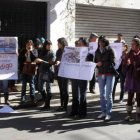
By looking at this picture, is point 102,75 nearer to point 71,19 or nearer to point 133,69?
point 133,69

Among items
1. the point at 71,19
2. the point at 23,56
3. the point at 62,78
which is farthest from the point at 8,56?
the point at 71,19

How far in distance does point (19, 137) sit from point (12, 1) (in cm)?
676

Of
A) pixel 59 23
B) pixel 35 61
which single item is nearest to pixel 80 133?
pixel 35 61

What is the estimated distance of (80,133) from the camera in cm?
580

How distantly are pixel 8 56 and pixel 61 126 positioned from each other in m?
2.74

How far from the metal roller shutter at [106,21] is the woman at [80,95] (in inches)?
222

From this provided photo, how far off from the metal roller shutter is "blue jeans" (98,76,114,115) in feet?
19.6

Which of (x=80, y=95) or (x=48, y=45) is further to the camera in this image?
(x=48, y=45)

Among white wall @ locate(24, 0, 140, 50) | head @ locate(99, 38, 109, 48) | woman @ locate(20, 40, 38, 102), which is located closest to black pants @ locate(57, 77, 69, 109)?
woman @ locate(20, 40, 38, 102)

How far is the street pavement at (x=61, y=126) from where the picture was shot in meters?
5.61

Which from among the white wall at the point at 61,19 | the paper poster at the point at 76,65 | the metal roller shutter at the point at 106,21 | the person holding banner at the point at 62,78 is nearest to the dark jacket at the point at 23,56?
the person holding banner at the point at 62,78

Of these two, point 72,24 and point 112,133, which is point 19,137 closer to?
point 112,133

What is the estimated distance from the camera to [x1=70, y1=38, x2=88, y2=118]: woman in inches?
272

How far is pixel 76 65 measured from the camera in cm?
706
